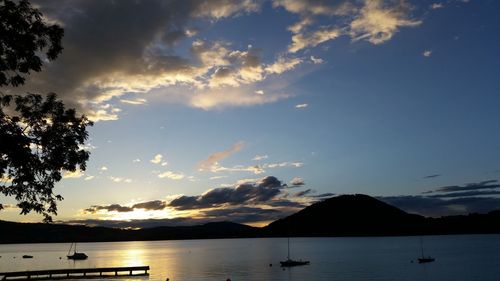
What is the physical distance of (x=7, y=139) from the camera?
714 inches

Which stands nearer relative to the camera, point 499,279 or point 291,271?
point 499,279

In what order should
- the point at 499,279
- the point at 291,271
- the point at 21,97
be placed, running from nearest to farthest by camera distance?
1. the point at 21,97
2. the point at 499,279
3. the point at 291,271

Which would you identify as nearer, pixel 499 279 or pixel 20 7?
pixel 20 7

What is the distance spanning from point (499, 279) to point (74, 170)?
11184 cm

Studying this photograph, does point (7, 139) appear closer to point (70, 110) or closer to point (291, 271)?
point (70, 110)

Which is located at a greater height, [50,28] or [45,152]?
[50,28]

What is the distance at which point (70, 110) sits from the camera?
2027 centimetres

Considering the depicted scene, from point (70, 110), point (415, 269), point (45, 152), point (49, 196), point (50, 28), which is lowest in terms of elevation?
point (415, 269)

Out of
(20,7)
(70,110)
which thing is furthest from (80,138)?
(20,7)

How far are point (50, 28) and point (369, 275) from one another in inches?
4587

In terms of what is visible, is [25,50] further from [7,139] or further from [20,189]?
[20,189]

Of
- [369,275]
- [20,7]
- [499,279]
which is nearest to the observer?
[20,7]

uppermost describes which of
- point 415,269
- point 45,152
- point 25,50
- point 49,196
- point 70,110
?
point 25,50

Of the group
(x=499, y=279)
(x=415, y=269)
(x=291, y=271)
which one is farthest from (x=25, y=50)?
(x=415, y=269)
